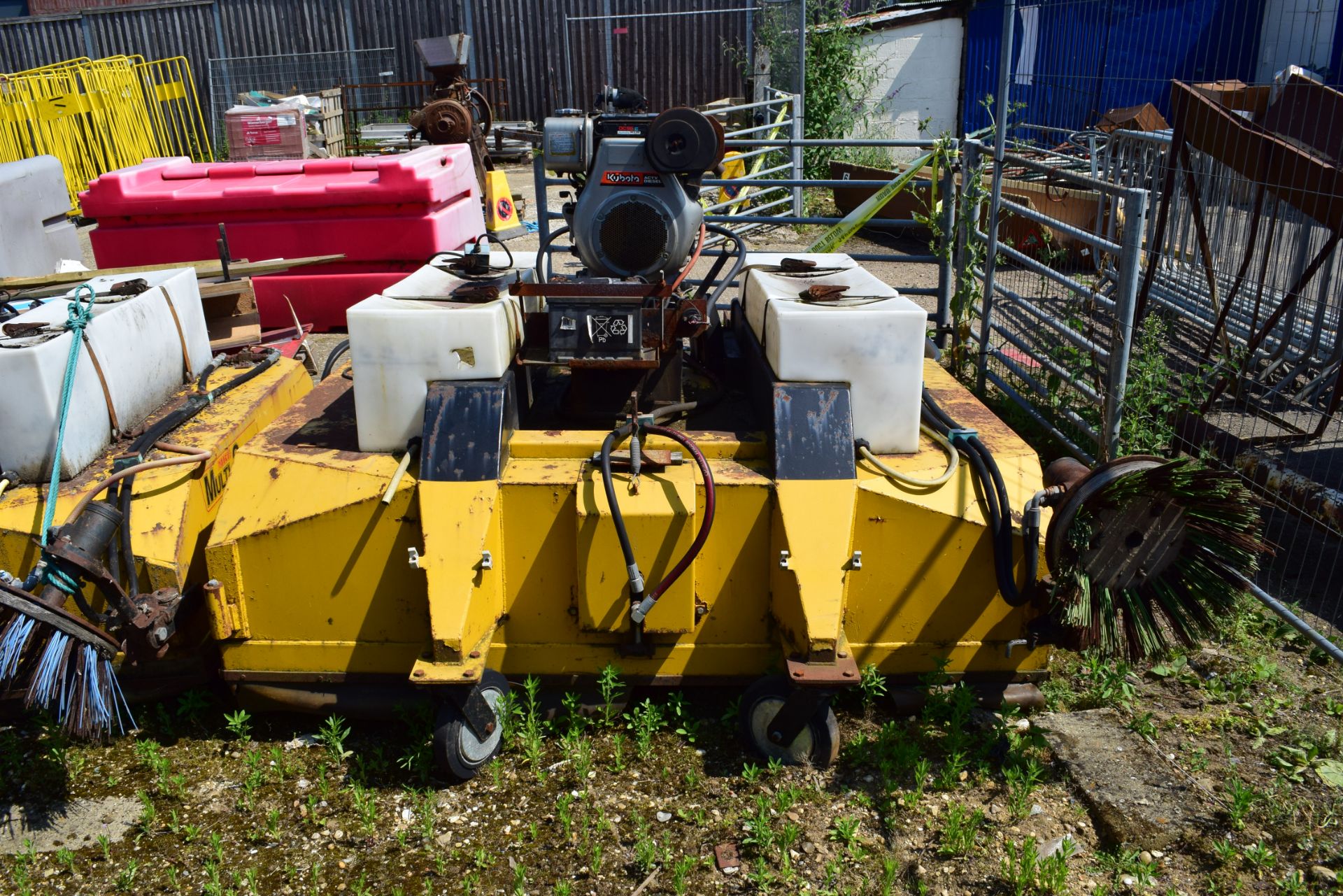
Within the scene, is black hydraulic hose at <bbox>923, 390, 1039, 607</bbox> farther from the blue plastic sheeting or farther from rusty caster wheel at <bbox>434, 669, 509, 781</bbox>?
the blue plastic sheeting

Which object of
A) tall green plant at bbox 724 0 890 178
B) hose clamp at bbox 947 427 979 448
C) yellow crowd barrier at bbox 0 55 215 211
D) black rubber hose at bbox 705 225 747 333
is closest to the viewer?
hose clamp at bbox 947 427 979 448

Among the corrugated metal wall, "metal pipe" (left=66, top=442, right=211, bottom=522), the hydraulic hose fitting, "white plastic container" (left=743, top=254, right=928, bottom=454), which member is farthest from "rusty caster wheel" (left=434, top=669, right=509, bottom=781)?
the corrugated metal wall

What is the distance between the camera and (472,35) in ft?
60.7

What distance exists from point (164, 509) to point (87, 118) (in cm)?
1366

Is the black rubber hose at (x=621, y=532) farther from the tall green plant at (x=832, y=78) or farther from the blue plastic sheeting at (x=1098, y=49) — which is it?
the tall green plant at (x=832, y=78)

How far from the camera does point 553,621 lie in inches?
135

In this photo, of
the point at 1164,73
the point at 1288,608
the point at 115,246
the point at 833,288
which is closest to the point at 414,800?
the point at 833,288

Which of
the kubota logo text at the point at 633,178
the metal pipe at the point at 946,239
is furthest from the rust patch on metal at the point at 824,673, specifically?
the metal pipe at the point at 946,239

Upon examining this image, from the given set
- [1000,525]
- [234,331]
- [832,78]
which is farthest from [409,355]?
[832,78]

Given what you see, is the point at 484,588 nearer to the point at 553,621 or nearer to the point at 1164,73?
the point at 553,621

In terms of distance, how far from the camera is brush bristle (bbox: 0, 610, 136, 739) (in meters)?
3.01

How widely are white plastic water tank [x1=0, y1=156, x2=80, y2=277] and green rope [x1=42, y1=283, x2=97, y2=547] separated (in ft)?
14.4

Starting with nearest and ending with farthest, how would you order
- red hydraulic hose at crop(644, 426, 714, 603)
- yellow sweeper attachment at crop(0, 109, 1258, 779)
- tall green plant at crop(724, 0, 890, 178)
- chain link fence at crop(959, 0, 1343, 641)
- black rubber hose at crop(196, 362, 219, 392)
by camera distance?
yellow sweeper attachment at crop(0, 109, 1258, 779), red hydraulic hose at crop(644, 426, 714, 603), black rubber hose at crop(196, 362, 219, 392), chain link fence at crop(959, 0, 1343, 641), tall green plant at crop(724, 0, 890, 178)

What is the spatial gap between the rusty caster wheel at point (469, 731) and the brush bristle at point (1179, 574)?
1.67 metres
